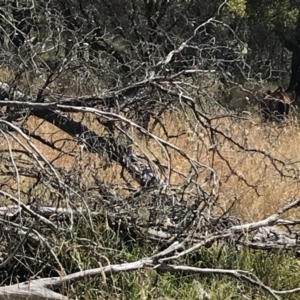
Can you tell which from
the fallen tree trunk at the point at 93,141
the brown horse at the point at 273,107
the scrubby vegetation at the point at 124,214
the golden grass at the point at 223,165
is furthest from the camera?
the brown horse at the point at 273,107

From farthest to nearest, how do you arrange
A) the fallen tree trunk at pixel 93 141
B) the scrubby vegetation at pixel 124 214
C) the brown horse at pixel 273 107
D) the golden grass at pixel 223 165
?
the brown horse at pixel 273 107 → the golden grass at pixel 223 165 → the fallen tree trunk at pixel 93 141 → the scrubby vegetation at pixel 124 214

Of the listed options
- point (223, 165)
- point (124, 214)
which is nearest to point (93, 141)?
point (124, 214)

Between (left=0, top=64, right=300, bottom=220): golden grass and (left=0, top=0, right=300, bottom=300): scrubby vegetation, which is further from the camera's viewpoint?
(left=0, top=64, right=300, bottom=220): golden grass

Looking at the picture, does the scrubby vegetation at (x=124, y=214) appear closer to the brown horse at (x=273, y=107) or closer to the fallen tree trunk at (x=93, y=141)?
the fallen tree trunk at (x=93, y=141)

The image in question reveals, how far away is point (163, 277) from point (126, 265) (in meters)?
0.41

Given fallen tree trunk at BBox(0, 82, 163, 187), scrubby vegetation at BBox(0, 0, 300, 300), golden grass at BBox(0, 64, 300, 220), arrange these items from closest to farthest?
scrubby vegetation at BBox(0, 0, 300, 300) → fallen tree trunk at BBox(0, 82, 163, 187) → golden grass at BBox(0, 64, 300, 220)

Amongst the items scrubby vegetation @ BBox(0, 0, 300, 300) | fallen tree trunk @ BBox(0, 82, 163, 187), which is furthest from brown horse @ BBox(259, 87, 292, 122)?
fallen tree trunk @ BBox(0, 82, 163, 187)

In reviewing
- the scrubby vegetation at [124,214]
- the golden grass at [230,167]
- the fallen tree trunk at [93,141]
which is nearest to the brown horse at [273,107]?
the golden grass at [230,167]

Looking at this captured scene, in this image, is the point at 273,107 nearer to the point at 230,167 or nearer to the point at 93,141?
the point at 230,167

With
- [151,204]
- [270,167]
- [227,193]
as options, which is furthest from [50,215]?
[270,167]

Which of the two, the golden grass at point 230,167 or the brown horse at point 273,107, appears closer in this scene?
the golden grass at point 230,167

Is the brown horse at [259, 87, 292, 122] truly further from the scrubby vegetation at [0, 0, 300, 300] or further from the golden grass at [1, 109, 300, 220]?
the scrubby vegetation at [0, 0, 300, 300]

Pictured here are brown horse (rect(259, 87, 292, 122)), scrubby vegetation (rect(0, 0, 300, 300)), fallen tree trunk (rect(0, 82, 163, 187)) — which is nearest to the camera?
scrubby vegetation (rect(0, 0, 300, 300))

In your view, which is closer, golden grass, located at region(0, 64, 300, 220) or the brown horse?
golden grass, located at region(0, 64, 300, 220)
